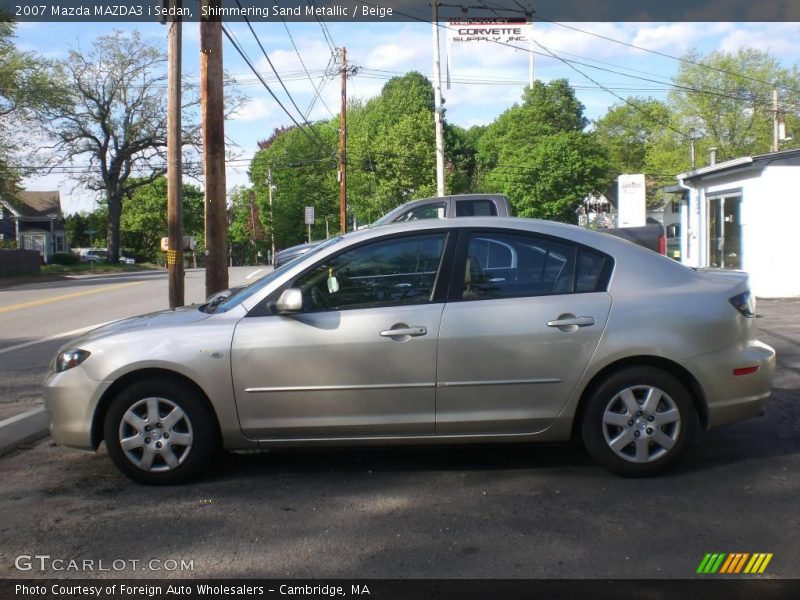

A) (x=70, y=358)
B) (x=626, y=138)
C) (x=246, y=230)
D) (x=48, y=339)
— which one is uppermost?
(x=626, y=138)

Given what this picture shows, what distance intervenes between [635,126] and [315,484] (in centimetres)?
8195

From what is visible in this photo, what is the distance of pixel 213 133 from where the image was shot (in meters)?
9.88

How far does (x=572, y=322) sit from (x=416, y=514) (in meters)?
1.51

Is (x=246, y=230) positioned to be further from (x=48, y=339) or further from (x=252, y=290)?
(x=252, y=290)

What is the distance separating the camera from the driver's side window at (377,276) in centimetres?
498

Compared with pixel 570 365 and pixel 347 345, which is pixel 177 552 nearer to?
pixel 347 345

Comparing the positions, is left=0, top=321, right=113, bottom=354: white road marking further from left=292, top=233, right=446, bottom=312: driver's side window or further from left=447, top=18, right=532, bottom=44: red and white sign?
left=447, top=18, right=532, bottom=44: red and white sign

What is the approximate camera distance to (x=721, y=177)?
19.0m

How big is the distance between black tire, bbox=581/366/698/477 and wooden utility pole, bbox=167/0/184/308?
7.68 metres

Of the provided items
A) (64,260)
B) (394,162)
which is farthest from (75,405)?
(394,162)

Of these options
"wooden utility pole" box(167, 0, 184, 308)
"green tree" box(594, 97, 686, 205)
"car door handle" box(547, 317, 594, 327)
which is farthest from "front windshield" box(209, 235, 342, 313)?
"green tree" box(594, 97, 686, 205)

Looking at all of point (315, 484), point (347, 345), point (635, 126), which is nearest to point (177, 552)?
point (315, 484)

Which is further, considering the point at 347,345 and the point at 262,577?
the point at 347,345

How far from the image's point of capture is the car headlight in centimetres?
494
